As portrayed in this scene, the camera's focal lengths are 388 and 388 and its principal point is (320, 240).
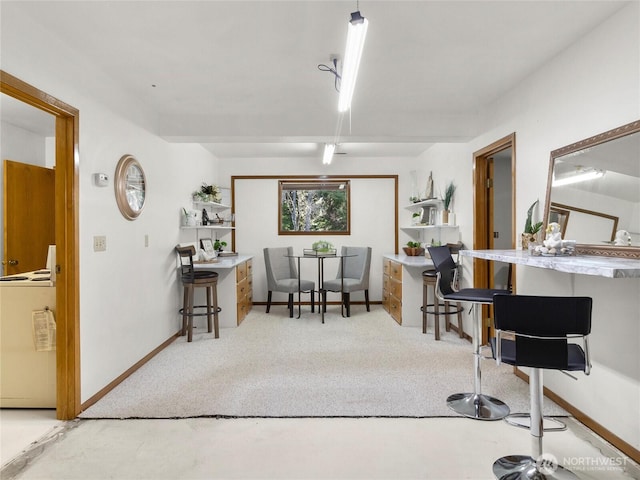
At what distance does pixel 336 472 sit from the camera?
1.94 meters

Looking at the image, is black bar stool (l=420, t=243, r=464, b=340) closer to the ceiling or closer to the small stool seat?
the small stool seat

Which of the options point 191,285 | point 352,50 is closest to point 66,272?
point 191,285

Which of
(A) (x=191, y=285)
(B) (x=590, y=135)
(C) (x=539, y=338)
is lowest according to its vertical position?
(A) (x=191, y=285)

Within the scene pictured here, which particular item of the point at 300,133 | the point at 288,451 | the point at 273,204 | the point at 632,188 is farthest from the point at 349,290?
the point at 632,188

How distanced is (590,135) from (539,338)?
145 centimetres

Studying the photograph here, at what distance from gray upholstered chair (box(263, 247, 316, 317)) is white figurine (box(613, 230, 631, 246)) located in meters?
3.87

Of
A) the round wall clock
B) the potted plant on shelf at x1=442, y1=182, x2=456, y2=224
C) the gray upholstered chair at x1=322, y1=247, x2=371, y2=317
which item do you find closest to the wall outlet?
the round wall clock

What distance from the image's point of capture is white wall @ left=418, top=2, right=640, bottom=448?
2061 mm

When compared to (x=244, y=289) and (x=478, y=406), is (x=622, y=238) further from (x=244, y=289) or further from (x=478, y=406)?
(x=244, y=289)

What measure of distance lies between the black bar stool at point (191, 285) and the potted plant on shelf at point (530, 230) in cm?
314

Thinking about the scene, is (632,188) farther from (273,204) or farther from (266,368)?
(273,204)

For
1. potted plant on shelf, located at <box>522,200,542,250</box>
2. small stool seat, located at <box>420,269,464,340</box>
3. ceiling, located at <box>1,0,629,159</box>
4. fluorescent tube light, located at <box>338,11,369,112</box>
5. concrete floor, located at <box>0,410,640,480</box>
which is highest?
ceiling, located at <box>1,0,629,159</box>

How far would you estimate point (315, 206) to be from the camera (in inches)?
260

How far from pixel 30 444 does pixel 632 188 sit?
11.8ft
